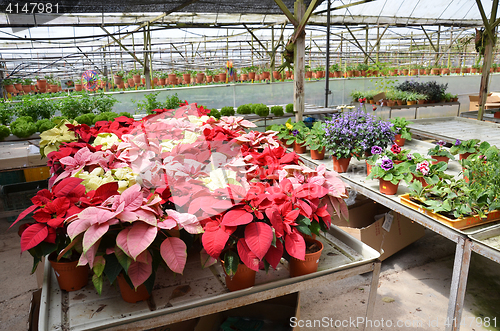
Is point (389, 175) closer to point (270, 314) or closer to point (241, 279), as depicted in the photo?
point (270, 314)

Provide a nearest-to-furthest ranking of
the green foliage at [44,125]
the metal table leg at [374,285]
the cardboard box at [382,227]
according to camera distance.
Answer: the metal table leg at [374,285] < the cardboard box at [382,227] < the green foliage at [44,125]

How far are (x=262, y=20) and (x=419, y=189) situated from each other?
6565mm

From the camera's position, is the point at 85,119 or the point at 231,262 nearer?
the point at 231,262

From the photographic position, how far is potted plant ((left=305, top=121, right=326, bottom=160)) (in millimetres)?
3149

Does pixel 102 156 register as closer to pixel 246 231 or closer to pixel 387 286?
pixel 246 231

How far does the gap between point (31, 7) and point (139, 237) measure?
4.57 metres

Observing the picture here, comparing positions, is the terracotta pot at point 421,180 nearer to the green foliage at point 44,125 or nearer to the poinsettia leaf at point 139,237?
the poinsettia leaf at point 139,237

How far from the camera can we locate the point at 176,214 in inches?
47.5

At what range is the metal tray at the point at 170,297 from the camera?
1152mm

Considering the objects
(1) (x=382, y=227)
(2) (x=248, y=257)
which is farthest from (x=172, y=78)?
(2) (x=248, y=257)

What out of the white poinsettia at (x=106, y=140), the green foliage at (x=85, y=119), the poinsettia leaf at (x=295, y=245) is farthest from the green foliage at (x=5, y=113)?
the poinsettia leaf at (x=295, y=245)

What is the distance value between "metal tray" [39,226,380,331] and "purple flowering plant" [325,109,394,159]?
1.45 meters

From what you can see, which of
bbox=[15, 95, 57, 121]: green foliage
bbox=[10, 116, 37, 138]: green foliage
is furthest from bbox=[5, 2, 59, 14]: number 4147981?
bbox=[10, 116, 37, 138]: green foliage

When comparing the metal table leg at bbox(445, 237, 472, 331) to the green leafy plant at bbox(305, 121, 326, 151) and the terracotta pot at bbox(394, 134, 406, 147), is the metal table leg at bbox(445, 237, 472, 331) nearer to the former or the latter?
the green leafy plant at bbox(305, 121, 326, 151)
